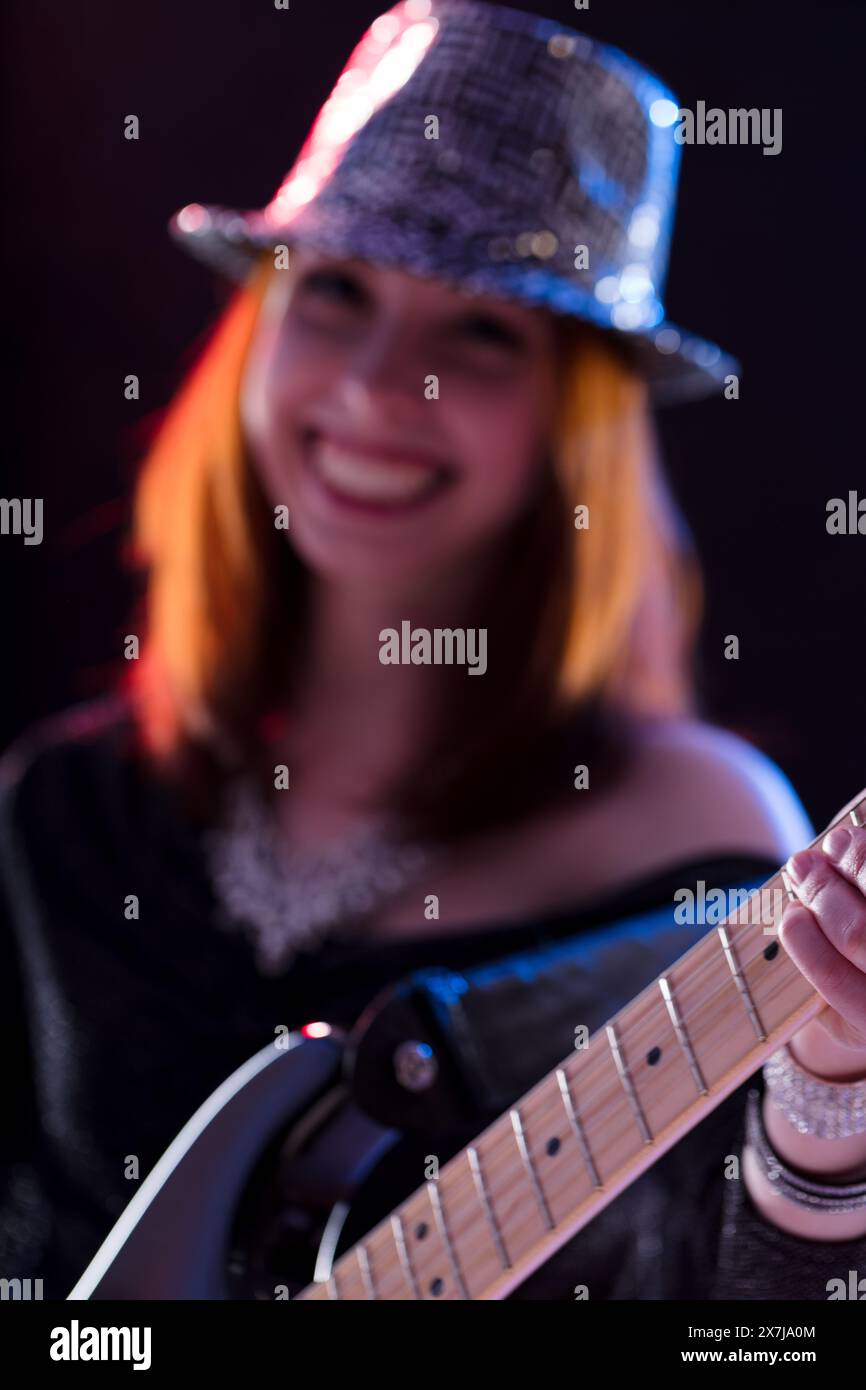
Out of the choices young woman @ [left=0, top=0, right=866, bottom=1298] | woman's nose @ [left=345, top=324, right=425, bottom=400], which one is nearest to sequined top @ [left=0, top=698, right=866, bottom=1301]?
young woman @ [left=0, top=0, right=866, bottom=1298]

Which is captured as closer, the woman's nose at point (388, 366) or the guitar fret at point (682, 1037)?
the guitar fret at point (682, 1037)

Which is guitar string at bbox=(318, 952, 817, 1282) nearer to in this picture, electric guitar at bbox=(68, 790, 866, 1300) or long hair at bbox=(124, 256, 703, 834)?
electric guitar at bbox=(68, 790, 866, 1300)

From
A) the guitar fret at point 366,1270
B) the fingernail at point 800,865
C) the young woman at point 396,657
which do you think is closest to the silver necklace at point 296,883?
the young woman at point 396,657

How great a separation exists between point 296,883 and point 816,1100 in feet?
1.72

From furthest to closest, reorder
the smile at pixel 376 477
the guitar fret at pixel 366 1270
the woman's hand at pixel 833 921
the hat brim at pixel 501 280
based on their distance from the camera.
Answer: the smile at pixel 376 477 < the hat brim at pixel 501 280 < the guitar fret at pixel 366 1270 < the woman's hand at pixel 833 921

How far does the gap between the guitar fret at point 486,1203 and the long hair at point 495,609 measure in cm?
37

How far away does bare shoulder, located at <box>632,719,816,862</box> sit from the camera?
991mm

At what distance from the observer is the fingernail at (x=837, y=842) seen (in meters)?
0.55

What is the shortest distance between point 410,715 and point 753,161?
538mm

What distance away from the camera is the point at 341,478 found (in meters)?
1.05

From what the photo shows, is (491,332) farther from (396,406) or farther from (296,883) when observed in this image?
(296,883)

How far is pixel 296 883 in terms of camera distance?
107cm

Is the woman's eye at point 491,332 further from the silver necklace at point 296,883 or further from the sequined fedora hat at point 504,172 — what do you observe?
the silver necklace at point 296,883
